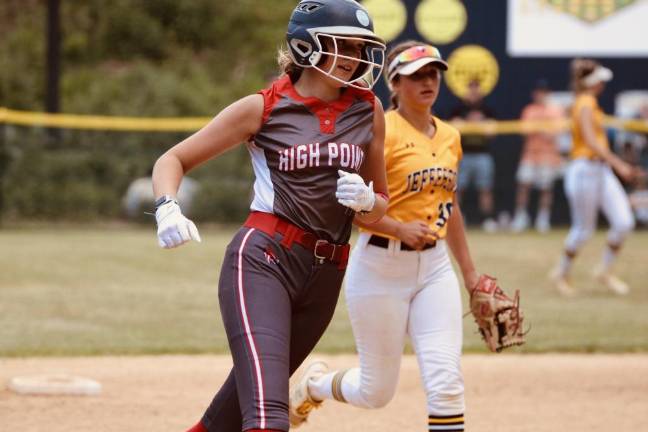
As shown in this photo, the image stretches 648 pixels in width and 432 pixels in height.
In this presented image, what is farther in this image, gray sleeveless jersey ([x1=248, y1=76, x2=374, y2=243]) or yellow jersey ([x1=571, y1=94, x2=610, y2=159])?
yellow jersey ([x1=571, y1=94, x2=610, y2=159])

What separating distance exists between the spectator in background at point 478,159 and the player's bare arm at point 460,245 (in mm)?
12953

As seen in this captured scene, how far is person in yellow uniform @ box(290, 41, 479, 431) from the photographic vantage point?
5.62m

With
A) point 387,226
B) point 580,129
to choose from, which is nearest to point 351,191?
point 387,226

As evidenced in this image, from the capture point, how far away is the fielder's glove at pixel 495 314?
5.97 m

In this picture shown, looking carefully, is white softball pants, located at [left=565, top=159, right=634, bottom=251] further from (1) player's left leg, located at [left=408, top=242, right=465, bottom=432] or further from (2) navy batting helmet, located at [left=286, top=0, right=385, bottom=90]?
(2) navy batting helmet, located at [left=286, top=0, right=385, bottom=90]

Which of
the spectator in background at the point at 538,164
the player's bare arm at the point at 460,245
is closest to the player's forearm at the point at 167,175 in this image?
the player's bare arm at the point at 460,245

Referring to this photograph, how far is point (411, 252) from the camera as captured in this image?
5.72 m

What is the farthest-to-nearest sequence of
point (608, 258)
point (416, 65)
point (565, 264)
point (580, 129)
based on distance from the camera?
point (608, 258) < point (565, 264) < point (580, 129) < point (416, 65)

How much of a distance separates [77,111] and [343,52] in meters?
18.1

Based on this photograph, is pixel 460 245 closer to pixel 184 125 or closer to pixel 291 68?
pixel 291 68

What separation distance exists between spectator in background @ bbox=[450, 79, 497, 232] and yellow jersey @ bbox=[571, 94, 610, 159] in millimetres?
6652

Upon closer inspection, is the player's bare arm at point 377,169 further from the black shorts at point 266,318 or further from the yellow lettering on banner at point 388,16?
the yellow lettering on banner at point 388,16

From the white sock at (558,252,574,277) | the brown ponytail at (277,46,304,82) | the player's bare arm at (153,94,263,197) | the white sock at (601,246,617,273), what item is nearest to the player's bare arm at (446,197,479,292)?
the brown ponytail at (277,46,304,82)

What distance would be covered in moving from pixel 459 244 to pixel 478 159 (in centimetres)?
1328
